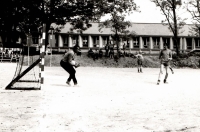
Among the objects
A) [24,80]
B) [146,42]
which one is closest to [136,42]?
[146,42]

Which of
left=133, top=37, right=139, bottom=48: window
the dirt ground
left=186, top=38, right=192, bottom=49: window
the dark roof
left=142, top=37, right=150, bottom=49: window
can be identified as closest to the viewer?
the dirt ground

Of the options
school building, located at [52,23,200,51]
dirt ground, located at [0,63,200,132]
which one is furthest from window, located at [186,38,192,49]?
dirt ground, located at [0,63,200,132]

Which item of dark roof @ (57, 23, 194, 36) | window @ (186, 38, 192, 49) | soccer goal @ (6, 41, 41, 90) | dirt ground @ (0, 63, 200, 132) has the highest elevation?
dark roof @ (57, 23, 194, 36)

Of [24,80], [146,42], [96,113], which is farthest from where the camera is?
[146,42]

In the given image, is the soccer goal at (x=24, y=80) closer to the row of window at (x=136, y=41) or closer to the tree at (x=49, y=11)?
the tree at (x=49, y=11)

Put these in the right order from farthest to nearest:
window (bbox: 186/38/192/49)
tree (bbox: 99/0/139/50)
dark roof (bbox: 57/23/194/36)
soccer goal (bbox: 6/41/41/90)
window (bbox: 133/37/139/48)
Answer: window (bbox: 186/38/192/49)
window (bbox: 133/37/139/48)
dark roof (bbox: 57/23/194/36)
tree (bbox: 99/0/139/50)
soccer goal (bbox: 6/41/41/90)

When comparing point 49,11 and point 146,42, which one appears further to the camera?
point 146,42

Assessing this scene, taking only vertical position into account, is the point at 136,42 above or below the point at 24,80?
above

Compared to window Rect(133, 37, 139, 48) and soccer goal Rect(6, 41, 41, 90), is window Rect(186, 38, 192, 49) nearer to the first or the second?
window Rect(133, 37, 139, 48)

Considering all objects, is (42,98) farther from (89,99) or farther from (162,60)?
(162,60)

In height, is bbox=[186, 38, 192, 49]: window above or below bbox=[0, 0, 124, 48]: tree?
below

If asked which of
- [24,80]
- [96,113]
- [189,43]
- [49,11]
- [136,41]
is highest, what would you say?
[49,11]

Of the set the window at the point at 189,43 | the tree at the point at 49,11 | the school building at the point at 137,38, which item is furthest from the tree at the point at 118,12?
the window at the point at 189,43

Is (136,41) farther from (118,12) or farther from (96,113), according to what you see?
(96,113)
